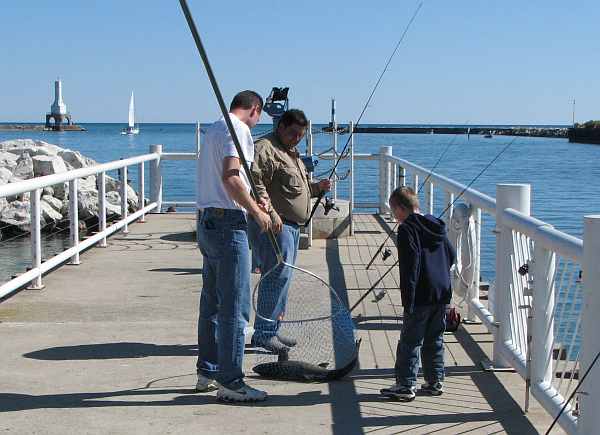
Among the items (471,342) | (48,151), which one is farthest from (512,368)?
(48,151)

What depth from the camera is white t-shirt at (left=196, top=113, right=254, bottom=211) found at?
541 cm

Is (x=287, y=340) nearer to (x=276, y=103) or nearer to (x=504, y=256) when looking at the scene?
(x=504, y=256)

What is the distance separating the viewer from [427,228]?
5.50 meters

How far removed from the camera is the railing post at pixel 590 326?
4211mm

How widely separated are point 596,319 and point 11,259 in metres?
16.4

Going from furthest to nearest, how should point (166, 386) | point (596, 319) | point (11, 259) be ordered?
point (11, 259) < point (166, 386) < point (596, 319)

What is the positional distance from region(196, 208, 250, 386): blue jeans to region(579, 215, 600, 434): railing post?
195cm

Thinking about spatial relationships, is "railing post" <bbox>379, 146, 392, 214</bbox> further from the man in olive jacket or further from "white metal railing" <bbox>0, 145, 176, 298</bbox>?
the man in olive jacket

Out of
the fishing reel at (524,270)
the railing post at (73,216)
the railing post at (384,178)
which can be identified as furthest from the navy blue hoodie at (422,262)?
the railing post at (384,178)

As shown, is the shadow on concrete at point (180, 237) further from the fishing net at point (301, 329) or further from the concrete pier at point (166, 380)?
the fishing net at point (301, 329)

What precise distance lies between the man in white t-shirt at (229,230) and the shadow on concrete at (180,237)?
7342 millimetres

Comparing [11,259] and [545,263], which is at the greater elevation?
[545,263]

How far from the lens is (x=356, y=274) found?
10.1 m

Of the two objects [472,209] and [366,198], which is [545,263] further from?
[366,198]
